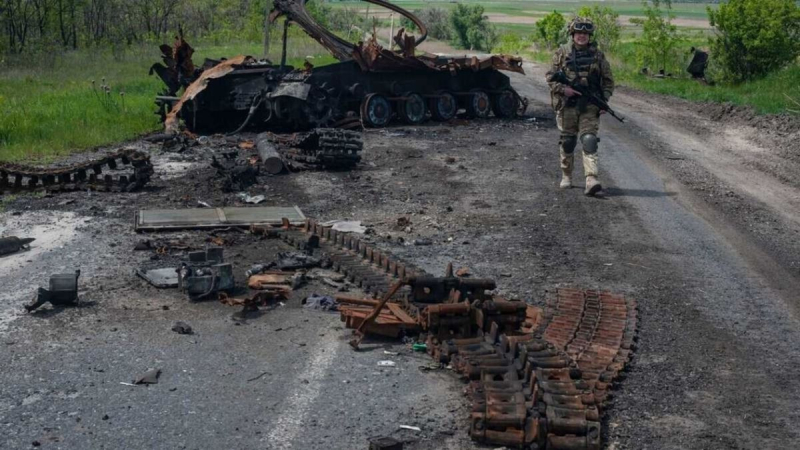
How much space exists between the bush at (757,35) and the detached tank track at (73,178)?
19568 mm

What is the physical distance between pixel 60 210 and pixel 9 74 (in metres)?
21.8

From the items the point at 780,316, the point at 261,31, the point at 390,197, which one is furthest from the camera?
the point at 261,31

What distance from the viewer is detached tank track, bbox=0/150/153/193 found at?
1330 centimetres

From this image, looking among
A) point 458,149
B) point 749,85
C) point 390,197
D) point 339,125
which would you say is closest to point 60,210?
point 390,197

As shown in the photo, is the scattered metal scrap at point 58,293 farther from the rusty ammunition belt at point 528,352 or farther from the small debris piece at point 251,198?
the small debris piece at point 251,198

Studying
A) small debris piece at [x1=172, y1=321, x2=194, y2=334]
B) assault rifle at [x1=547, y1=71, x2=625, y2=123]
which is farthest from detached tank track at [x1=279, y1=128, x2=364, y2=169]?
small debris piece at [x1=172, y1=321, x2=194, y2=334]

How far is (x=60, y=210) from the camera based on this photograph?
40.1ft

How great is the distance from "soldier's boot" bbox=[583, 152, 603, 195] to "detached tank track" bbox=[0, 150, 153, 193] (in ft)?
17.6

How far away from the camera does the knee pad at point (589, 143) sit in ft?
44.5

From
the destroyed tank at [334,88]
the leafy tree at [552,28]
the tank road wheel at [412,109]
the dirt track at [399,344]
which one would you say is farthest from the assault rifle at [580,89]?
the leafy tree at [552,28]

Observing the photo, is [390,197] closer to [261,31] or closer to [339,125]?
[339,125]

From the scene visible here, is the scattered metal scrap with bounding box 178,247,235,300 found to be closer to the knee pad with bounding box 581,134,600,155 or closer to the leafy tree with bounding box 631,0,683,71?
the knee pad with bounding box 581,134,600,155

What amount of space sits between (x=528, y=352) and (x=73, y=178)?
8695mm

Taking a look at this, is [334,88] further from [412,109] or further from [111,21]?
[111,21]
